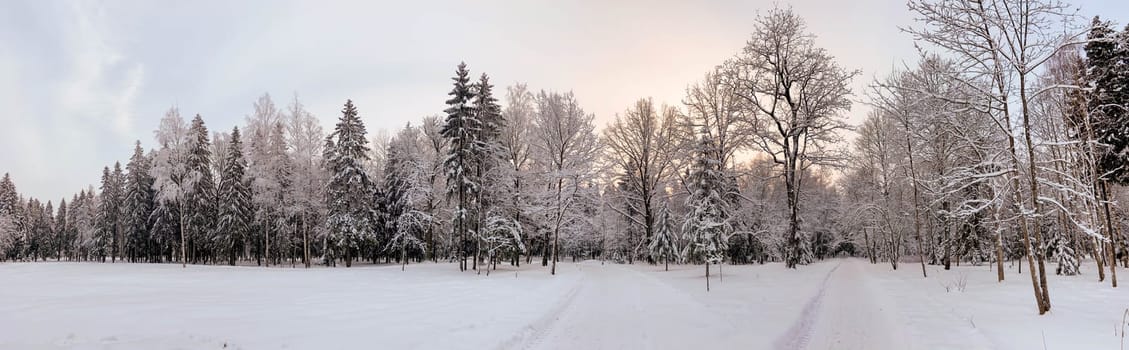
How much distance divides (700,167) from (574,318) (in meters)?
12.4

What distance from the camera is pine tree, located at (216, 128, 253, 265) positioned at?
4034cm

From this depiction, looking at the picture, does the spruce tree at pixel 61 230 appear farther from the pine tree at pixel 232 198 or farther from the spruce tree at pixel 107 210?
the pine tree at pixel 232 198

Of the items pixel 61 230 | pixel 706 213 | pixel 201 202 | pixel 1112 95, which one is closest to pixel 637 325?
pixel 706 213

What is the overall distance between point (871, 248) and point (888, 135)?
23.5 m

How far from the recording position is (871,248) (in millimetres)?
45562

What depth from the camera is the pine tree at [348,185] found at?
115ft

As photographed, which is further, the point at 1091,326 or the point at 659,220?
the point at 659,220

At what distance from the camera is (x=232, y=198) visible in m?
40.7

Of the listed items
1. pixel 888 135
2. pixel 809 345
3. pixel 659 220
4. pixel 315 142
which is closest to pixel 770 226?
pixel 659 220

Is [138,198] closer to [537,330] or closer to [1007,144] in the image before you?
[537,330]

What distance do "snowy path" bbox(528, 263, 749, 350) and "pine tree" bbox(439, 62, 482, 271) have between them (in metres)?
13.8

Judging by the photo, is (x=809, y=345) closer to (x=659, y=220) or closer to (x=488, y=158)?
(x=488, y=158)

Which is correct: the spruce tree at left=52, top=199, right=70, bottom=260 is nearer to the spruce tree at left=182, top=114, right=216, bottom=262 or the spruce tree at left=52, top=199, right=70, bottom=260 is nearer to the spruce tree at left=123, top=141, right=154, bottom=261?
the spruce tree at left=123, top=141, right=154, bottom=261

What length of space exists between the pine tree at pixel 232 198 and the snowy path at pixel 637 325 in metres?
37.7
